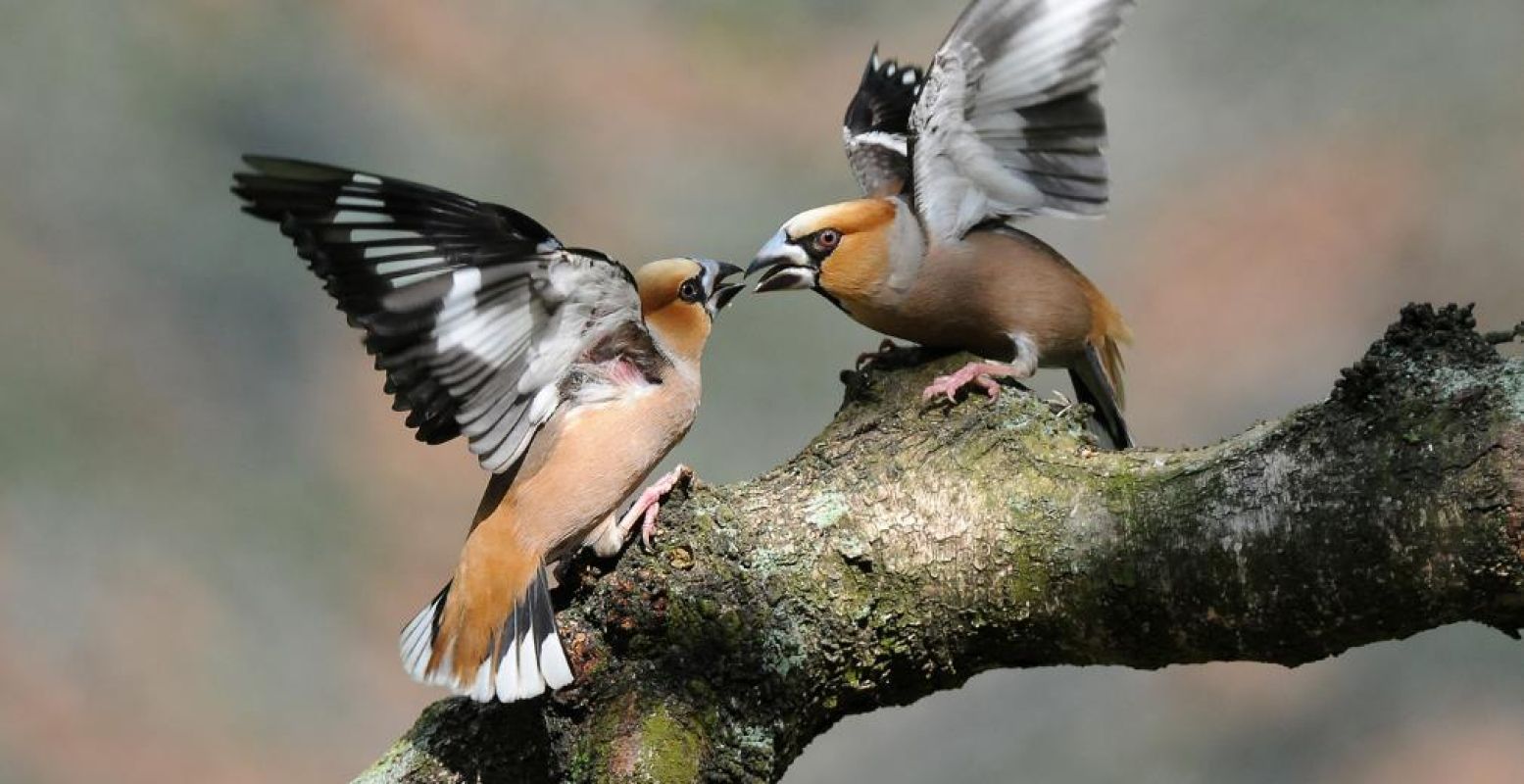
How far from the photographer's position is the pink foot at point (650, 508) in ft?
7.89

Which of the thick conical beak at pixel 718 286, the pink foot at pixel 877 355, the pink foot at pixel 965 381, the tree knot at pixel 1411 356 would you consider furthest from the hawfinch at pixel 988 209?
the tree knot at pixel 1411 356

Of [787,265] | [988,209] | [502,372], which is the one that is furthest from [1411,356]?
[787,265]

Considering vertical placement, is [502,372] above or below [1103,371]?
below

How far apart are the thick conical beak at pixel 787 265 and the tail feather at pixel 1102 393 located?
725mm

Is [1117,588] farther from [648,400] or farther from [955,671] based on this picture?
[648,400]

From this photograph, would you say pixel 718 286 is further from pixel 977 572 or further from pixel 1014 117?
pixel 977 572

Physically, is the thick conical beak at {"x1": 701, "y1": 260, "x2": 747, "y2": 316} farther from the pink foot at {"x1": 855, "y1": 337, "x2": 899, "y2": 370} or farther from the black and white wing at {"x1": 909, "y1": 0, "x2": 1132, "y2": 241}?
the black and white wing at {"x1": 909, "y1": 0, "x2": 1132, "y2": 241}

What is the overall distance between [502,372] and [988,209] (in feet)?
4.33

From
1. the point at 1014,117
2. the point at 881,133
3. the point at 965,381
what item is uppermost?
the point at 881,133

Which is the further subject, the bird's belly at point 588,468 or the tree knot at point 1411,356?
the bird's belly at point 588,468

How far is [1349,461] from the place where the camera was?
1938mm

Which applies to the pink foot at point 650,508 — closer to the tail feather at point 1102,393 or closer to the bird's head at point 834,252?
the bird's head at point 834,252

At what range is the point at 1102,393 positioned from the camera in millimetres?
3492

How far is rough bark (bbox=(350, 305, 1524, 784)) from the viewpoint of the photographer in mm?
1924
